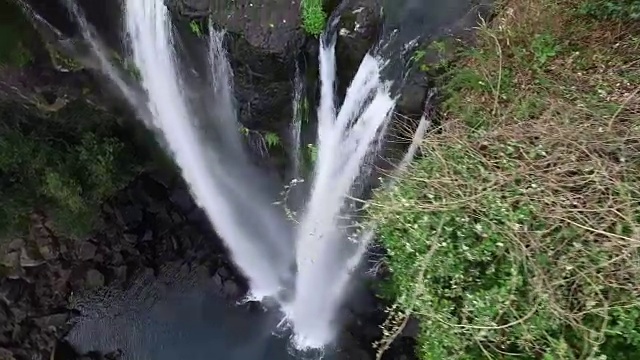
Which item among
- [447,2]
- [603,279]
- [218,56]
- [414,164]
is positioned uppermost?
[218,56]

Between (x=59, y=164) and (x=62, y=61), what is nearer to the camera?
(x=62, y=61)

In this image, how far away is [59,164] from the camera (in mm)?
6836

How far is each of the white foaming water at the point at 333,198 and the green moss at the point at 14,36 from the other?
3479 millimetres

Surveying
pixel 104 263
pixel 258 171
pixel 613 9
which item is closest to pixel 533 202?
pixel 613 9

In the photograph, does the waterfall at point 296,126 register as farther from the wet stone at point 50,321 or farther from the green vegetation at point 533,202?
the wet stone at point 50,321

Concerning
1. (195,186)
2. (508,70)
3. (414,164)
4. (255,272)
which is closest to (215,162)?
(195,186)

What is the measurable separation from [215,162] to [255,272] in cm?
167

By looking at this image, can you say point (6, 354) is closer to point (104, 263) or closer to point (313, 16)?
point (104, 263)

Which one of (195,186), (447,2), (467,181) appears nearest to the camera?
(467,181)

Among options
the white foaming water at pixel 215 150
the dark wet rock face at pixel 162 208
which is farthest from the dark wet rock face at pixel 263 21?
the white foaming water at pixel 215 150

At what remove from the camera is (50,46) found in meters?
6.44

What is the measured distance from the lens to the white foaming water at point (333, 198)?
5242mm

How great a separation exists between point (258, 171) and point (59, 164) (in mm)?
2404

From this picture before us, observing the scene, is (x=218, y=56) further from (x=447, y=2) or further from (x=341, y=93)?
(x=447, y=2)
